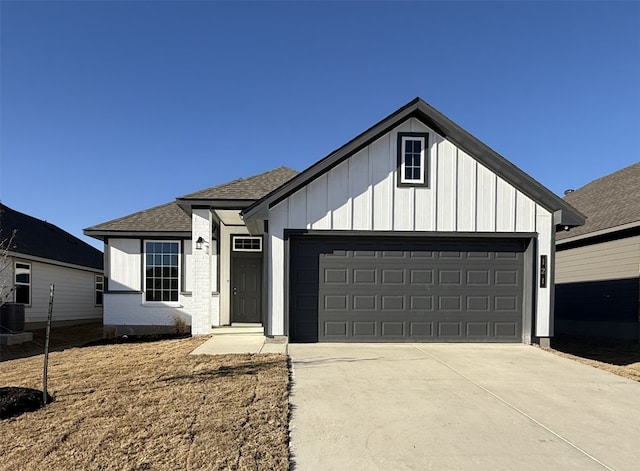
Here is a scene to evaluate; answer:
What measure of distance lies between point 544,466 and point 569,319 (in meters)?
13.8

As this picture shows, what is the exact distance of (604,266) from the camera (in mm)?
13711

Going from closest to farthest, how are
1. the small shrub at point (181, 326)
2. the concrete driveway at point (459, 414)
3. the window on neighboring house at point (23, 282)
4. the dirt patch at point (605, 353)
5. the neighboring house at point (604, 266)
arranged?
the concrete driveway at point (459, 414)
the dirt patch at point (605, 353)
the neighboring house at point (604, 266)
the small shrub at point (181, 326)
the window on neighboring house at point (23, 282)

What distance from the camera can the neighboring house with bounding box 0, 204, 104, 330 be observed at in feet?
47.8

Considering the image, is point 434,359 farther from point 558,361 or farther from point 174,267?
point 174,267

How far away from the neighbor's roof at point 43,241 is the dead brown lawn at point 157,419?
30.5ft

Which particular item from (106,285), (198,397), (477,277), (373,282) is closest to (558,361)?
(477,277)

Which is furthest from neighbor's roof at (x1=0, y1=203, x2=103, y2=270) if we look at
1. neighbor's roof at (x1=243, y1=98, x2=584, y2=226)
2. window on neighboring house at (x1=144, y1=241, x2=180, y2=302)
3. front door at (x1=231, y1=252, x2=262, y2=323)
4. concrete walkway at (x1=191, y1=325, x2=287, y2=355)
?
neighbor's roof at (x1=243, y1=98, x2=584, y2=226)

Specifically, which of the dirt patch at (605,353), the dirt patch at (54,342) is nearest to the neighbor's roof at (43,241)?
the dirt patch at (54,342)

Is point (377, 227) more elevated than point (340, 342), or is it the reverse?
point (377, 227)

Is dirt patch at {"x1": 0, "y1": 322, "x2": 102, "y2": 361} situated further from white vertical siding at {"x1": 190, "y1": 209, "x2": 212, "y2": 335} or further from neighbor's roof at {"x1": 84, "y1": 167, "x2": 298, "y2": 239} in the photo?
white vertical siding at {"x1": 190, "y1": 209, "x2": 212, "y2": 335}

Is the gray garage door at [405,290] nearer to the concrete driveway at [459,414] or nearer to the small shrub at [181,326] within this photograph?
the concrete driveway at [459,414]

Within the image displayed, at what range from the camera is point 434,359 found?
7.98 m

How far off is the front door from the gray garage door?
3.46 metres

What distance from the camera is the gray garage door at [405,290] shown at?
9562 millimetres
